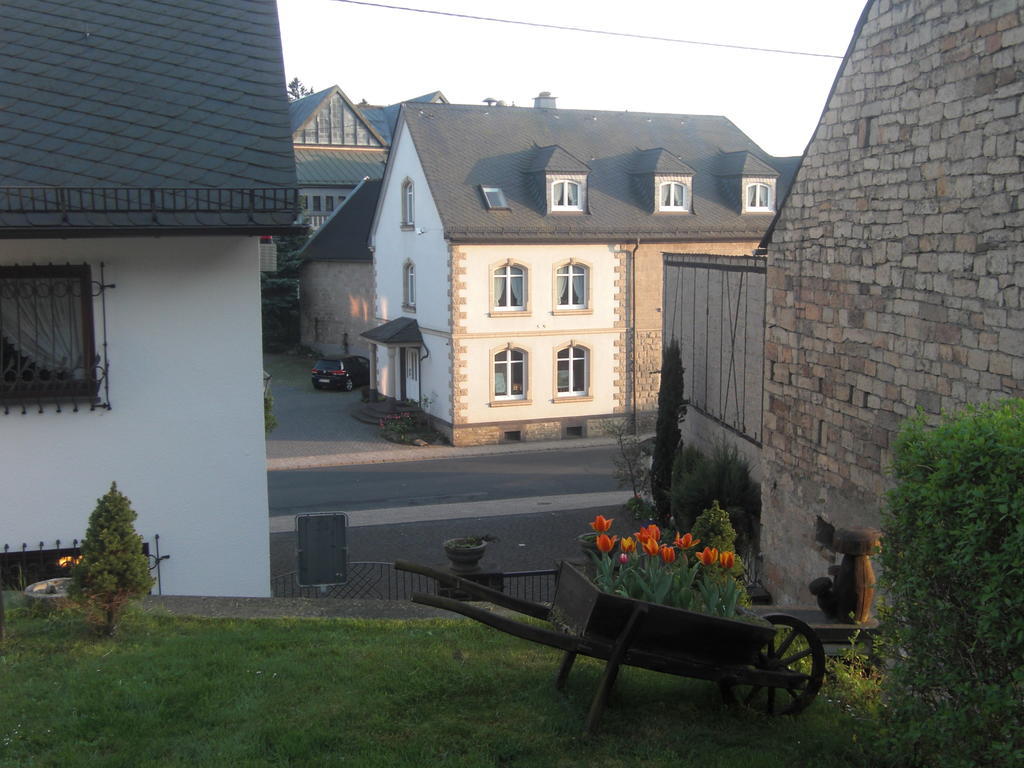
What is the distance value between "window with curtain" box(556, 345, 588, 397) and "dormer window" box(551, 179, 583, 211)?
4064mm

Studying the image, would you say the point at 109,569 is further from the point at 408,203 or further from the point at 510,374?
the point at 408,203

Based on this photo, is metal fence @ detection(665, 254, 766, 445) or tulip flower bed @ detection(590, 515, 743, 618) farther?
metal fence @ detection(665, 254, 766, 445)

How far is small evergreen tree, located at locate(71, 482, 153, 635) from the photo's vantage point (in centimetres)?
626

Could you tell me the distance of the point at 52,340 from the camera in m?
8.88

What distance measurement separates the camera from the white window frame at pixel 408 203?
31.5m

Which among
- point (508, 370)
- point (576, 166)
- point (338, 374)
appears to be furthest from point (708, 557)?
point (338, 374)

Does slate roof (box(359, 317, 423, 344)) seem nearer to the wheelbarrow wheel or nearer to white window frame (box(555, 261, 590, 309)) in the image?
white window frame (box(555, 261, 590, 309))

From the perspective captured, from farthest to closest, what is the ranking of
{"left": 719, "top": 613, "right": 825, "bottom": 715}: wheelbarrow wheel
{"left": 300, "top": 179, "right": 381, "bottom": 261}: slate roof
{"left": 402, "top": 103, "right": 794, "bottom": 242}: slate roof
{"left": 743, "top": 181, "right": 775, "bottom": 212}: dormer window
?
{"left": 300, "top": 179, "right": 381, "bottom": 261}: slate roof < {"left": 743, "top": 181, "right": 775, "bottom": 212}: dormer window < {"left": 402, "top": 103, "right": 794, "bottom": 242}: slate roof < {"left": 719, "top": 613, "right": 825, "bottom": 715}: wheelbarrow wheel

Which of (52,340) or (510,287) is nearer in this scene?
(52,340)

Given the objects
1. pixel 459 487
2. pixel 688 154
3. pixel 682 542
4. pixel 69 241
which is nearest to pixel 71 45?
pixel 69 241

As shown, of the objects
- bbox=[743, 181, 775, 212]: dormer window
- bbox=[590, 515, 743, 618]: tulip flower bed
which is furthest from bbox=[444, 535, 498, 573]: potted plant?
bbox=[743, 181, 775, 212]: dormer window

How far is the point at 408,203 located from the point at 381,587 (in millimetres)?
18817

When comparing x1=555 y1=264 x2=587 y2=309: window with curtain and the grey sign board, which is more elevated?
x1=555 y1=264 x2=587 y2=309: window with curtain

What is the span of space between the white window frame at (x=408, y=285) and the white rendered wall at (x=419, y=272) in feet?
0.42
